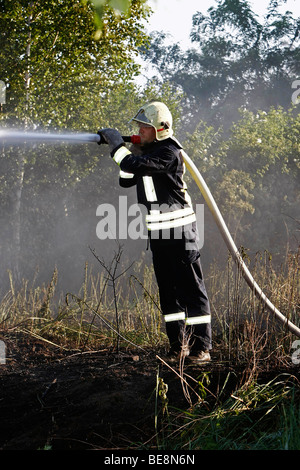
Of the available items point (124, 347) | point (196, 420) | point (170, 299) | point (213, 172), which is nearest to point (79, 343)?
point (124, 347)

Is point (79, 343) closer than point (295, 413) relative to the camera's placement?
No

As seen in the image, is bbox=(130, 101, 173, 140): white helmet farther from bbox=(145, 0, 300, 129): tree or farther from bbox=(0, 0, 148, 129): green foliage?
bbox=(145, 0, 300, 129): tree

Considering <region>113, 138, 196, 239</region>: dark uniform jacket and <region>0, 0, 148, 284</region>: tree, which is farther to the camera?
<region>0, 0, 148, 284</region>: tree

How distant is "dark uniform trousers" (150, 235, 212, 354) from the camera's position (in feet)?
14.0

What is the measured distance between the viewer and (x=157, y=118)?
14.2ft

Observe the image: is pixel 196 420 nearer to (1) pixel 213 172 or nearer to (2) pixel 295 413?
(2) pixel 295 413

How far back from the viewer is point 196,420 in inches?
119

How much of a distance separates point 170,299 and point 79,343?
1.34 metres

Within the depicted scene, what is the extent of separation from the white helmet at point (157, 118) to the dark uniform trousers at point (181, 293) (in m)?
0.86

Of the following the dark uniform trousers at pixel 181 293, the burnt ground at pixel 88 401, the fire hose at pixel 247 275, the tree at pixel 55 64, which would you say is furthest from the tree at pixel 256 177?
the burnt ground at pixel 88 401

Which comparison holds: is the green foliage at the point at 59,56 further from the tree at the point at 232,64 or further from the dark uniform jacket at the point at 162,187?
the tree at the point at 232,64

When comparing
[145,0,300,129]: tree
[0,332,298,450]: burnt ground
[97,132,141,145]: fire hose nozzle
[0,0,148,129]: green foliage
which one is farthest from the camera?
[145,0,300,129]: tree

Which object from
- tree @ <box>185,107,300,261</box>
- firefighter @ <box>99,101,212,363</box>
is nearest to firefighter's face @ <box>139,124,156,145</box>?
firefighter @ <box>99,101,212,363</box>
